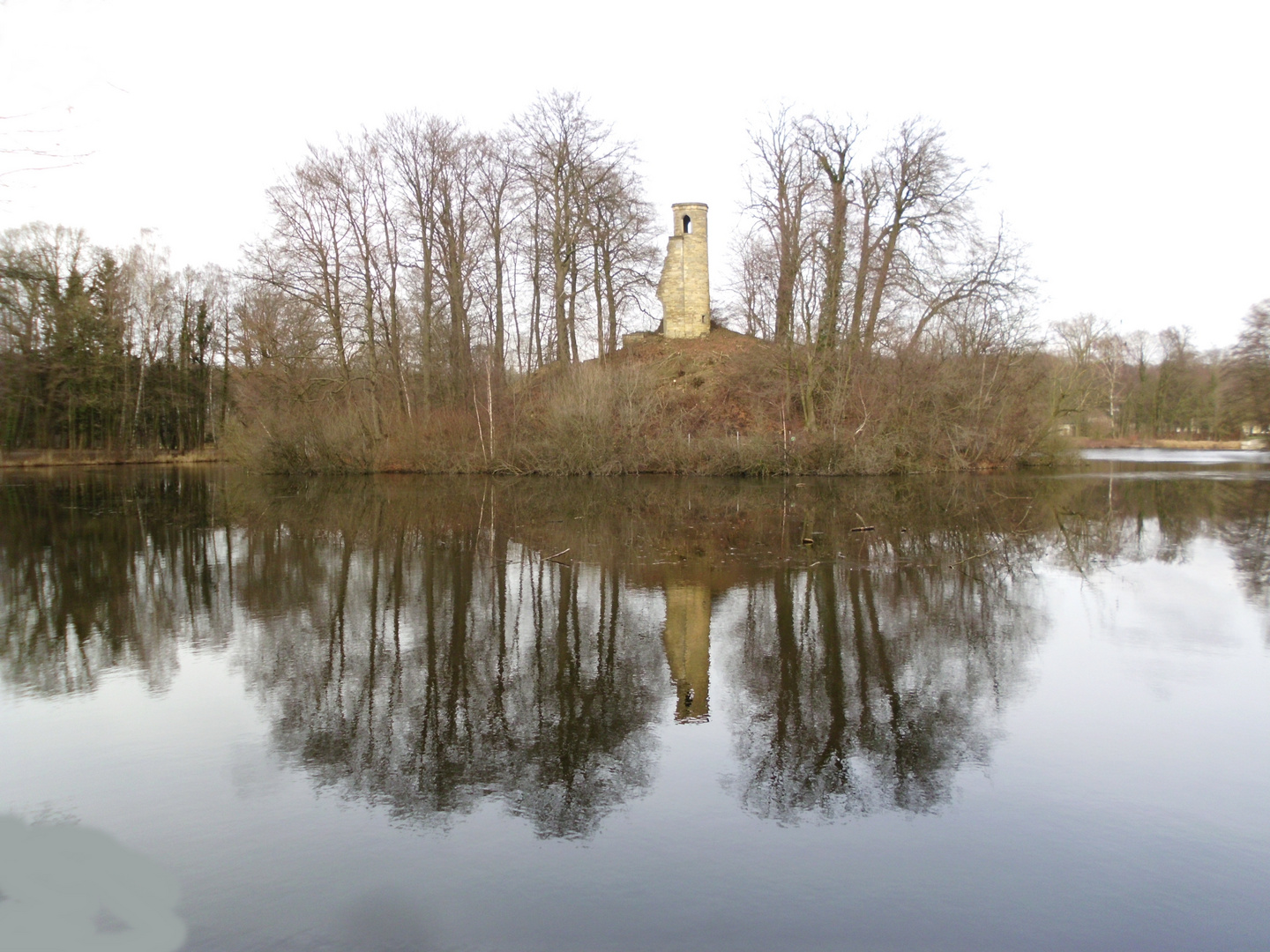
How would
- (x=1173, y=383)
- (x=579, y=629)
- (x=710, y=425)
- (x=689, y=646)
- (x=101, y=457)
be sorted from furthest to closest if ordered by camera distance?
(x=1173, y=383)
(x=101, y=457)
(x=710, y=425)
(x=579, y=629)
(x=689, y=646)

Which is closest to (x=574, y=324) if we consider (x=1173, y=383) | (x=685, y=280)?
(x=685, y=280)

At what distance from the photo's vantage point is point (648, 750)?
494 cm

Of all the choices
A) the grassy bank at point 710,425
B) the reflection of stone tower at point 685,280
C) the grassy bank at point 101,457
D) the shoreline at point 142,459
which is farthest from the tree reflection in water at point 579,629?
the grassy bank at point 101,457

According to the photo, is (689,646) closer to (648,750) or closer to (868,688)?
(868,688)

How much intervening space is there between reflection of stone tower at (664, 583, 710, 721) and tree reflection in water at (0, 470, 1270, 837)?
3cm

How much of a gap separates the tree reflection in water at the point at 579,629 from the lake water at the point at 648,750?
4 cm

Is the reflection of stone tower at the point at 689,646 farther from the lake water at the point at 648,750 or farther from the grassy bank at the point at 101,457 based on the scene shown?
the grassy bank at the point at 101,457

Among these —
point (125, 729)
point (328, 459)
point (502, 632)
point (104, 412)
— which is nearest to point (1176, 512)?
point (502, 632)

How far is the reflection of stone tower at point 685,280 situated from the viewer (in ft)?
134

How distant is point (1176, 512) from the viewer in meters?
17.0

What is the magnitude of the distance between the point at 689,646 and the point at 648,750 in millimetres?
2125

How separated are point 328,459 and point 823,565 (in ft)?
81.2

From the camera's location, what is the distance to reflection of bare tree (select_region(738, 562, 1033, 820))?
4477 mm

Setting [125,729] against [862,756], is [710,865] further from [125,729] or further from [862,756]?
[125,729]
